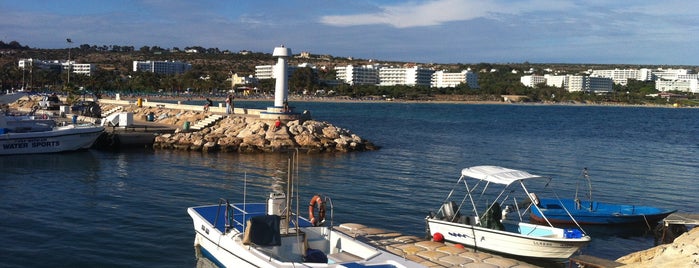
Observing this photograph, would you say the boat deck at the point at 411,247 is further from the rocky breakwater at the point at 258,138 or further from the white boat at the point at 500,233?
the rocky breakwater at the point at 258,138

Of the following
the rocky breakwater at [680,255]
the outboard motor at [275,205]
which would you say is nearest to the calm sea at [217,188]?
the outboard motor at [275,205]

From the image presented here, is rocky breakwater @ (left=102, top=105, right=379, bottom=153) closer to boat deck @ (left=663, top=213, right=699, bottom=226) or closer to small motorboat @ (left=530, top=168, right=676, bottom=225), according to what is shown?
small motorboat @ (left=530, top=168, right=676, bottom=225)

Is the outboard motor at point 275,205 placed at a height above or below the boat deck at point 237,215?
above

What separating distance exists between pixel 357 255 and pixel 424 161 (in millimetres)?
23244

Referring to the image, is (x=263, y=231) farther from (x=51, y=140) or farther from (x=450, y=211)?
(x=51, y=140)

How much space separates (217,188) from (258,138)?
43.0 ft

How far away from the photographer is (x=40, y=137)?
34.0m

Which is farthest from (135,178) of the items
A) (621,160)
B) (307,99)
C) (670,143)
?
(307,99)

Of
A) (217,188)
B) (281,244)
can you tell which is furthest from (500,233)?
(217,188)

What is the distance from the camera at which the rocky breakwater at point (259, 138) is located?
3722cm

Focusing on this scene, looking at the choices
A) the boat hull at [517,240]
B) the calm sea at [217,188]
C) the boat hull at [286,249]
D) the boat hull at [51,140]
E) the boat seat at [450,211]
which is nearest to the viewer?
the boat hull at [286,249]

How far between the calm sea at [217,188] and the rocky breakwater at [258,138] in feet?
4.53

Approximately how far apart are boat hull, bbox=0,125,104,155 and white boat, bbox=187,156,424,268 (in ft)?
72.6

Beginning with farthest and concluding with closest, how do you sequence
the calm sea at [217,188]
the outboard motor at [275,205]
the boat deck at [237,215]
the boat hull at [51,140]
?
the boat hull at [51,140] → the calm sea at [217,188] → the boat deck at [237,215] → the outboard motor at [275,205]
